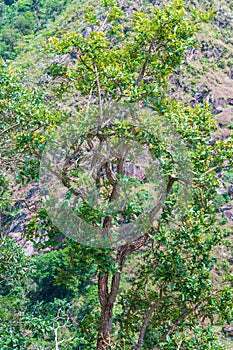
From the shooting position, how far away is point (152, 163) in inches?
244

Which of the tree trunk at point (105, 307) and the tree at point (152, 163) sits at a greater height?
the tree at point (152, 163)

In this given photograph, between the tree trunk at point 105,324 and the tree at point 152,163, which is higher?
the tree at point 152,163

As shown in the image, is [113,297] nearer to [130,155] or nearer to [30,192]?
[130,155]

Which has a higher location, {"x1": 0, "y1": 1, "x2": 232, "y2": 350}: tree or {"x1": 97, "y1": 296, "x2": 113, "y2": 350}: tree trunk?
{"x1": 0, "y1": 1, "x2": 232, "y2": 350}: tree

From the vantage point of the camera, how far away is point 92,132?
6188mm

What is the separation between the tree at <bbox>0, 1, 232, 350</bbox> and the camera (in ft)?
19.7

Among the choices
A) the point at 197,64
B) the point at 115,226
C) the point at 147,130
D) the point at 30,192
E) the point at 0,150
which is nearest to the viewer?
the point at 147,130

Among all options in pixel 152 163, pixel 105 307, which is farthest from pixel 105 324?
pixel 152 163

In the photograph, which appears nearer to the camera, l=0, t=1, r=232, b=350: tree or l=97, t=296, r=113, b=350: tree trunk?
l=0, t=1, r=232, b=350: tree

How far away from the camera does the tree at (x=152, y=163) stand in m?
6.00

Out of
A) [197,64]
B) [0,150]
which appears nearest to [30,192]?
[197,64]

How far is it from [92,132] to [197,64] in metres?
41.4

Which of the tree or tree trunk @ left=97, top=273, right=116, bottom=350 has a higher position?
the tree

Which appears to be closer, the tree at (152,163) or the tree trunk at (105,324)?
the tree at (152,163)
